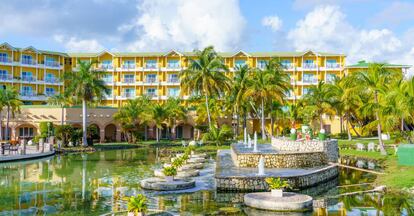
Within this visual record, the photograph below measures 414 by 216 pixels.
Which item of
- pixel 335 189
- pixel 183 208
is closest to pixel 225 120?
pixel 335 189

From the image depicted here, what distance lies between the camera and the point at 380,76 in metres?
32.2

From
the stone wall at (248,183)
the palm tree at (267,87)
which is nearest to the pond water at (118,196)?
the stone wall at (248,183)

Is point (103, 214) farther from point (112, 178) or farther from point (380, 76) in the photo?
point (380, 76)

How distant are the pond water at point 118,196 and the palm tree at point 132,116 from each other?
31.7 metres

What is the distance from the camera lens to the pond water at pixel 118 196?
15.9 metres

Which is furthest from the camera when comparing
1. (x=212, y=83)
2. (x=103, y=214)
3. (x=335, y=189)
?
(x=212, y=83)

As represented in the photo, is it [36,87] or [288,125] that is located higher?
[36,87]

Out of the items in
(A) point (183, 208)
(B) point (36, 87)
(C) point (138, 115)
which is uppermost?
(B) point (36, 87)

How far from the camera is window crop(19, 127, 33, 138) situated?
61.0m

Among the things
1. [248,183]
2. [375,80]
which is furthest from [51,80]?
[248,183]

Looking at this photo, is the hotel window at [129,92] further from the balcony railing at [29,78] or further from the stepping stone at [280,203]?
the stepping stone at [280,203]

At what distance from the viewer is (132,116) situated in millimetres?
60062

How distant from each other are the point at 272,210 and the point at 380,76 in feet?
66.7

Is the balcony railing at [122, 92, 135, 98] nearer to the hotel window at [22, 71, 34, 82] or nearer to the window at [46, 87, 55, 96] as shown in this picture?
the window at [46, 87, 55, 96]
